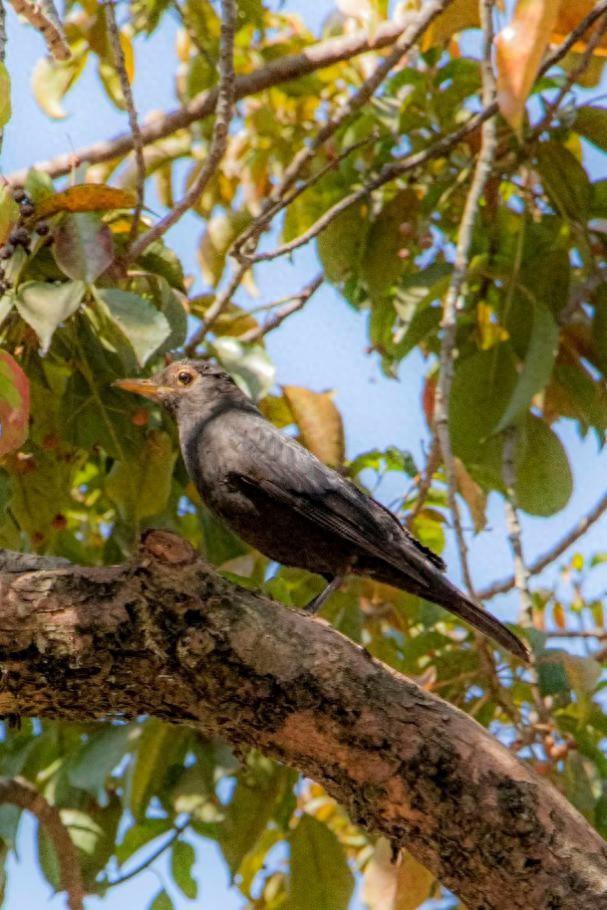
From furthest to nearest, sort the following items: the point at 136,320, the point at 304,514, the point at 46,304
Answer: the point at 304,514 < the point at 136,320 < the point at 46,304

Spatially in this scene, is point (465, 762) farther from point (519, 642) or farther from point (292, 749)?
point (519, 642)

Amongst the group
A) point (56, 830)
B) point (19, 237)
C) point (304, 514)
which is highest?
point (19, 237)

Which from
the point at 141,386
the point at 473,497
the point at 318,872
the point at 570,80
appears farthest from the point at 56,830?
the point at 570,80

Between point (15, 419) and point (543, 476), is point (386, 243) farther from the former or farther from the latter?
point (15, 419)

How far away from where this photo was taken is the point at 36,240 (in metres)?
4.17

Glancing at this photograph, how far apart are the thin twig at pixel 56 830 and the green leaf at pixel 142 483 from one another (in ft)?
3.45

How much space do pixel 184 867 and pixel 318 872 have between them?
54 centimetres

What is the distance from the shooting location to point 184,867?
16.2 ft

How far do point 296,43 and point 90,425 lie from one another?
279cm

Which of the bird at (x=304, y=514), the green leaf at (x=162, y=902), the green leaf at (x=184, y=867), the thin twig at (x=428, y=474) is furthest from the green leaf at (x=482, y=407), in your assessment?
the green leaf at (x=162, y=902)

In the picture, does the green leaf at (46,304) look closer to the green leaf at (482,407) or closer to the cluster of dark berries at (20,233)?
the cluster of dark berries at (20,233)

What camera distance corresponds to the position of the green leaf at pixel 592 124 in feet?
17.3

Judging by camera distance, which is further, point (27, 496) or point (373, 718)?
point (27, 496)

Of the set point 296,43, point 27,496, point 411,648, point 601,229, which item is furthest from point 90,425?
point 296,43
